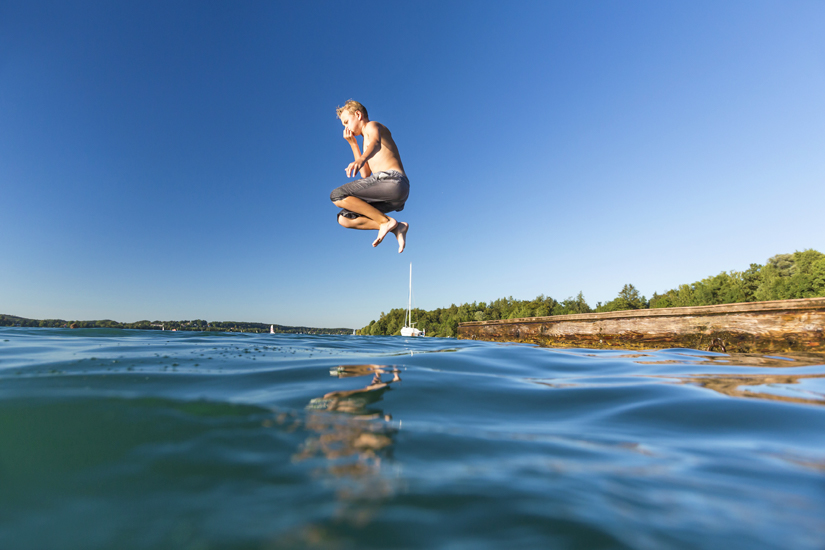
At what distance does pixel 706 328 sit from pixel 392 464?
5.97m

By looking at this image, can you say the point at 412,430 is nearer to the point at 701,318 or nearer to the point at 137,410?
the point at 137,410

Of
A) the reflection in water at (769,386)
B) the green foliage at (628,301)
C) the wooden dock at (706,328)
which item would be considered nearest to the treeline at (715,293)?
the green foliage at (628,301)

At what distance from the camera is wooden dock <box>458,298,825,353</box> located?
14.5ft

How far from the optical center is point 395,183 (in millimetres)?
5105

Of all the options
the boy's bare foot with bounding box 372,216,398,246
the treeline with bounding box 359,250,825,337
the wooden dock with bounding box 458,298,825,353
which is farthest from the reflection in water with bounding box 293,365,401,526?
the treeline with bounding box 359,250,825,337

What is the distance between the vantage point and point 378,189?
16.8 feet

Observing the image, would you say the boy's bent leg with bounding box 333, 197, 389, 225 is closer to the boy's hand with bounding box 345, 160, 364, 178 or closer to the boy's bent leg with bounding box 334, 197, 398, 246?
the boy's bent leg with bounding box 334, 197, 398, 246

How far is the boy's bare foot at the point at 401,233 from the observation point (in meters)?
5.52

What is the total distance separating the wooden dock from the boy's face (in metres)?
5.15

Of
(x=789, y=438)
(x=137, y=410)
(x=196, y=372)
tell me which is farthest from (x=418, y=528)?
(x=196, y=372)

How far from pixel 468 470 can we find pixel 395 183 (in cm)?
441

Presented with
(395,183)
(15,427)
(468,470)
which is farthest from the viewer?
(395,183)

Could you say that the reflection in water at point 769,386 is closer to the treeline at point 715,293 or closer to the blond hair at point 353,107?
the blond hair at point 353,107

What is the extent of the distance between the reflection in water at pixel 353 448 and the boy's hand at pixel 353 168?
385 cm
